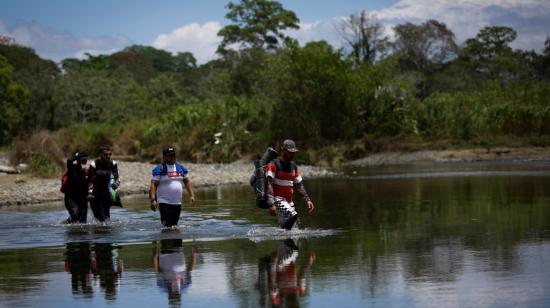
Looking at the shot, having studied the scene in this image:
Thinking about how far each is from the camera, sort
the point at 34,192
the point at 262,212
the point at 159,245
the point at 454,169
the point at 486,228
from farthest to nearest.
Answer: the point at 454,169
the point at 34,192
the point at 262,212
the point at 486,228
the point at 159,245

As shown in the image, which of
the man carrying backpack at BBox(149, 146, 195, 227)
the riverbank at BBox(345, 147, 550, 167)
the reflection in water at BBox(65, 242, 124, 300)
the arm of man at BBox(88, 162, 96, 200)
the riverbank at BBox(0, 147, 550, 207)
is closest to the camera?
the reflection in water at BBox(65, 242, 124, 300)

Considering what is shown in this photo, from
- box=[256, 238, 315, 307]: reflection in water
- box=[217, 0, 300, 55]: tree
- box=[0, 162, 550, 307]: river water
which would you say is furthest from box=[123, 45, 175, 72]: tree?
box=[256, 238, 315, 307]: reflection in water

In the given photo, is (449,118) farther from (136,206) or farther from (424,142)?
(136,206)

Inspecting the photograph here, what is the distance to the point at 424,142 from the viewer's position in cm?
5831

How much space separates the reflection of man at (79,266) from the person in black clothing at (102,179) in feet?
11.3

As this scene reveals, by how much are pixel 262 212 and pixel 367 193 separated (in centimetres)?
651

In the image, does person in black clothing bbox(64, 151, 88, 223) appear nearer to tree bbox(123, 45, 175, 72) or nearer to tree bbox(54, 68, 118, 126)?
tree bbox(54, 68, 118, 126)

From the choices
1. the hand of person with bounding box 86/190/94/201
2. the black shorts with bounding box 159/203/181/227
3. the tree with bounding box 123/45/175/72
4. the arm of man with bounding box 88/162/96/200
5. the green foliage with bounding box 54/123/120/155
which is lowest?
the black shorts with bounding box 159/203/181/227

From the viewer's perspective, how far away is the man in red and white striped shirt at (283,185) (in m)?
17.0

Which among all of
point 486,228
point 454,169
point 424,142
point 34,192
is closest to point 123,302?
point 486,228

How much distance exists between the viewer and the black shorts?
18984 mm

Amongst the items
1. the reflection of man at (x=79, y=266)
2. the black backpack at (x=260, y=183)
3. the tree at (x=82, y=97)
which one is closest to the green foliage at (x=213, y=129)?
the tree at (x=82, y=97)

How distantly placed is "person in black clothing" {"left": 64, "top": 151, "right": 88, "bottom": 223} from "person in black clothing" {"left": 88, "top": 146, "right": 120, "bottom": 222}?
30 cm

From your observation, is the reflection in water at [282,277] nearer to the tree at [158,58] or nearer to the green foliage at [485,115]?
the green foliage at [485,115]
